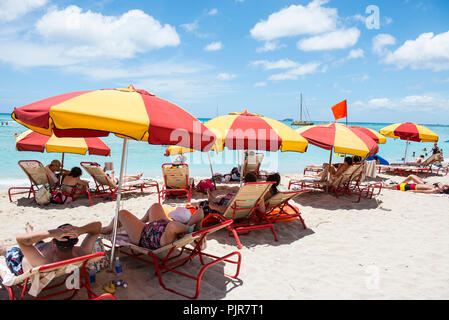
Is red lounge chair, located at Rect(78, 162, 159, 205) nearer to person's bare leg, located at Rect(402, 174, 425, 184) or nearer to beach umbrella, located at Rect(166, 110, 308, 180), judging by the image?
beach umbrella, located at Rect(166, 110, 308, 180)

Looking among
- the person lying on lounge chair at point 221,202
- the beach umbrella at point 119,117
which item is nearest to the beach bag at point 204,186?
the person lying on lounge chair at point 221,202

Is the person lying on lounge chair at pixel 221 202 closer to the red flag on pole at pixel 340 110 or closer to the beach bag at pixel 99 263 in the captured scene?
the beach bag at pixel 99 263

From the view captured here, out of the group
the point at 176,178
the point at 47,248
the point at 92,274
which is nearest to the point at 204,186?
the point at 176,178

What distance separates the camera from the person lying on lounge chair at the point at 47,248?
2336 millimetres

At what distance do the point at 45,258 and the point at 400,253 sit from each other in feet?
14.2

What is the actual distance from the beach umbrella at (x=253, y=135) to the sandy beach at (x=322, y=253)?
4.70 ft

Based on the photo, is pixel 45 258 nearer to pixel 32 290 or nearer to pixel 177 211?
pixel 32 290

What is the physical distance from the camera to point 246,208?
180 inches

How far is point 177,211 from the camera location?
3.48 m

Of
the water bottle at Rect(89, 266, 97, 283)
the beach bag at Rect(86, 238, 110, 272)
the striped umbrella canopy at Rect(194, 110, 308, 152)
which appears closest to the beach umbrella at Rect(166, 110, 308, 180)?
the striped umbrella canopy at Rect(194, 110, 308, 152)

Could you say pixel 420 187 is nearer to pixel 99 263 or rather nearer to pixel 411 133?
pixel 411 133

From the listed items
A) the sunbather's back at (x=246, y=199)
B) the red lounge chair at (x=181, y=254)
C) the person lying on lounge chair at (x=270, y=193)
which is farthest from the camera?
the person lying on lounge chair at (x=270, y=193)
